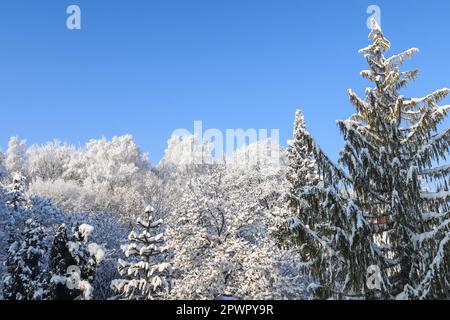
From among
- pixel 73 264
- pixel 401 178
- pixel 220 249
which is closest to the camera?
pixel 401 178

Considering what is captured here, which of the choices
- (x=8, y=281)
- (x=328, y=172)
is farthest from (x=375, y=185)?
(x=8, y=281)

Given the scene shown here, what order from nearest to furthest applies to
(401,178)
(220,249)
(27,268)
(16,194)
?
(401,178) → (220,249) → (27,268) → (16,194)

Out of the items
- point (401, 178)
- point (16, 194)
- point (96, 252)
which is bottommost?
point (96, 252)

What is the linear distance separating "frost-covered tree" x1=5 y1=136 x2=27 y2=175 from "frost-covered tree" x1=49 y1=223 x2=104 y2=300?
191 feet

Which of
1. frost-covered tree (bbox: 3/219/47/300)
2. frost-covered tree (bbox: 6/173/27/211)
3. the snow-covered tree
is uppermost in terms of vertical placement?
the snow-covered tree

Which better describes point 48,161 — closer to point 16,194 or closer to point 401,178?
point 16,194

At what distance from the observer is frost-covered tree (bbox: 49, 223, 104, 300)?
71.8ft

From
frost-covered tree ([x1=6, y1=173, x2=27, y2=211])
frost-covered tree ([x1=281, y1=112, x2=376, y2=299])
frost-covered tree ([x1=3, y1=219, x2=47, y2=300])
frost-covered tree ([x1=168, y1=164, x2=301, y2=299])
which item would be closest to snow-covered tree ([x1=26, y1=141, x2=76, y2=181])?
frost-covered tree ([x1=6, y1=173, x2=27, y2=211])

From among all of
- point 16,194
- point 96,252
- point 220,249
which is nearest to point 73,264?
point 96,252

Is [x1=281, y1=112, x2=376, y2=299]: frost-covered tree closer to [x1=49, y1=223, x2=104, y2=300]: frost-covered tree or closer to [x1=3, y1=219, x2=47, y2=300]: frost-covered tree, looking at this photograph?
[x1=49, y1=223, x2=104, y2=300]: frost-covered tree

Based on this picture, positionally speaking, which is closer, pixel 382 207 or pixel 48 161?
pixel 382 207

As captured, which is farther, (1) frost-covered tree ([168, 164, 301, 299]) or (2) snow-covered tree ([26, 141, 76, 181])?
(2) snow-covered tree ([26, 141, 76, 181])

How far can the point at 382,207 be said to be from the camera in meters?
12.2

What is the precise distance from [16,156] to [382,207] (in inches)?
3136
